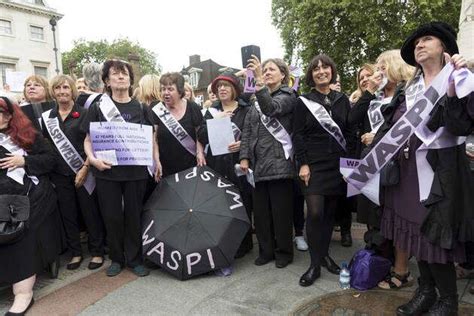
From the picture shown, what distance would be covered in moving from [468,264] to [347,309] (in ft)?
3.01

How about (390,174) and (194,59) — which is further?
(194,59)

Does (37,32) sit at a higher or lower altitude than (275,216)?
higher

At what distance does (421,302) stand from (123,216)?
2522mm

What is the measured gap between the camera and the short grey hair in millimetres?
4332

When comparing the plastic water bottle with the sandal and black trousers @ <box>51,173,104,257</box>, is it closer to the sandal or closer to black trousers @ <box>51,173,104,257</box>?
the sandal

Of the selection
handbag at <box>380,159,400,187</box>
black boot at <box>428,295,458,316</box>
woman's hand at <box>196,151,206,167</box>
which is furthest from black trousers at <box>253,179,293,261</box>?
black boot at <box>428,295,458,316</box>

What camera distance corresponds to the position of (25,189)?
3.44 m

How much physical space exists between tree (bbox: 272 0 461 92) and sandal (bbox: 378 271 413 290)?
12771 mm

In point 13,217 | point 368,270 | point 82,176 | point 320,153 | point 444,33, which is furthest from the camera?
point 82,176

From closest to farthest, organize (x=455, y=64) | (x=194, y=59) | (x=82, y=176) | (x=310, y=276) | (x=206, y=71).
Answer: (x=455, y=64)
(x=310, y=276)
(x=82, y=176)
(x=206, y=71)
(x=194, y=59)

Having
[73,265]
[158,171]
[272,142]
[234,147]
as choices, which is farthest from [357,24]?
[73,265]

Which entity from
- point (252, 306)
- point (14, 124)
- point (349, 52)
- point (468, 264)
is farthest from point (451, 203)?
point (349, 52)

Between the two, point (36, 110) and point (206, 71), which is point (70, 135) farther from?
point (206, 71)

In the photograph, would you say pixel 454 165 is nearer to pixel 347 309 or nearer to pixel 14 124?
pixel 347 309
